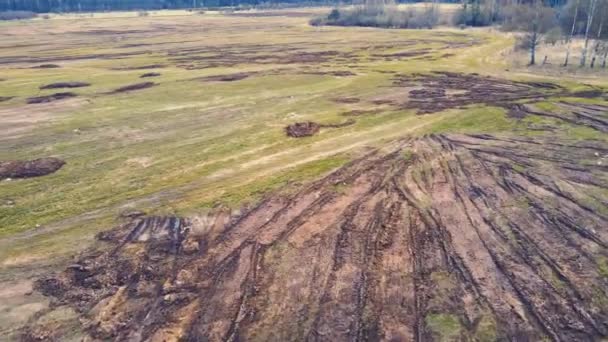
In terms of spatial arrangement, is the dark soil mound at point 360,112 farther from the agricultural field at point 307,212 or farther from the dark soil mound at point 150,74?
the dark soil mound at point 150,74

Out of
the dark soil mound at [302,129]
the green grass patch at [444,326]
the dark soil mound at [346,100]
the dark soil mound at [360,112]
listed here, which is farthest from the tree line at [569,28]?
the green grass patch at [444,326]

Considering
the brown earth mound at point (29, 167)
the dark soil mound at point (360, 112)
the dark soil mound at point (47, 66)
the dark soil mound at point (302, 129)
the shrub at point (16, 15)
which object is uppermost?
the shrub at point (16, 15)

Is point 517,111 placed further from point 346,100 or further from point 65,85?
point 65,85

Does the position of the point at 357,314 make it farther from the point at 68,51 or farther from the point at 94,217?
the point at 68,51

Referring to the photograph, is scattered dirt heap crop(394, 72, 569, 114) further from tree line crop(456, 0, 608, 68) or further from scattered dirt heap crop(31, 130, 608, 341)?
scattered dirt heap crop(31, 130, 608, 341)

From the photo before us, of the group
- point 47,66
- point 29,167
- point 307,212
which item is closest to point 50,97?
point 29,167

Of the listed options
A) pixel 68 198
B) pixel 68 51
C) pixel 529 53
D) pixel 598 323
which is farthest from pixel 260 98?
pixel 68 51
